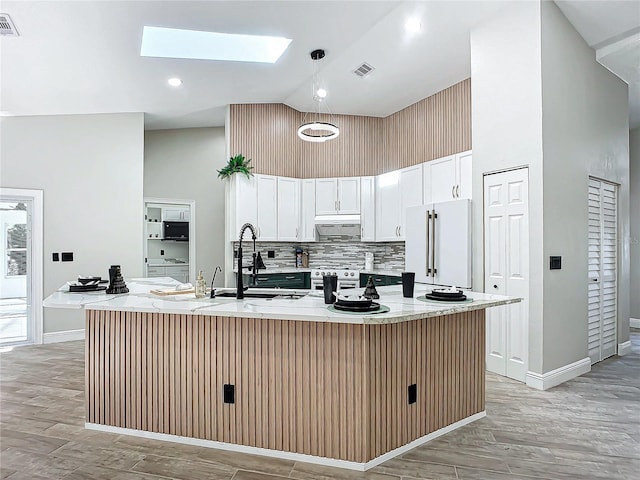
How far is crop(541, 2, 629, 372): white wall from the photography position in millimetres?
3400

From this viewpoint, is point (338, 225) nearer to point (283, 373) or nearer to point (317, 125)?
point (317, 125)

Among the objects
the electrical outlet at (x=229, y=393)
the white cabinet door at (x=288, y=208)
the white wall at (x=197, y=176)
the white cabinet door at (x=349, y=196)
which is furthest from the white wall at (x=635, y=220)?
the white wall at (x=197, y=176)

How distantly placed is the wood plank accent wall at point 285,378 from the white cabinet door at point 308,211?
12.3 feet

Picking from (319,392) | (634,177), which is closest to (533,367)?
(319,392)

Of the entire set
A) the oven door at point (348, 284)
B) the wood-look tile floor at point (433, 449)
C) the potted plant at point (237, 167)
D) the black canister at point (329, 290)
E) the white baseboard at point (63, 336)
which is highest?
the potted plant at point (237, 167)

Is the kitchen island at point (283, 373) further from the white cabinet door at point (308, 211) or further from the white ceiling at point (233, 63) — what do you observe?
the white cabinet door at point (308, 211)

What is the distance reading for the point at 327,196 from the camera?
620 cm

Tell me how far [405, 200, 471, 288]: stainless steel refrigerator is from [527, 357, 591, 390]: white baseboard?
0.99m

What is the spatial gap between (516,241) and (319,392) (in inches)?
93.1

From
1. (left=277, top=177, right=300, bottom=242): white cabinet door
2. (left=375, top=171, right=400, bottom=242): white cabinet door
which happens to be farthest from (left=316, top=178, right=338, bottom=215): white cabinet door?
(left=375, top=171, right=400, bottom=242): white cabinet door

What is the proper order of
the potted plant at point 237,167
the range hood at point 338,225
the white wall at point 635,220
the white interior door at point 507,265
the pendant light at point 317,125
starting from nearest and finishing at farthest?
the white interior door at point 507,265 → the pendant light at point 317,125 → the potted plant at point 237,167 → the white wall at point 635,220 → the range hood at point 338,225

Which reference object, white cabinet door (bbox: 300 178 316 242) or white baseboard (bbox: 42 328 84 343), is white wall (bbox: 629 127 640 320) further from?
white baseboard (bbox: 42 328 84 343)

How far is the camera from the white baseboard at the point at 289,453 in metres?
2.16

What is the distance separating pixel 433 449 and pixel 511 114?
115 inches
